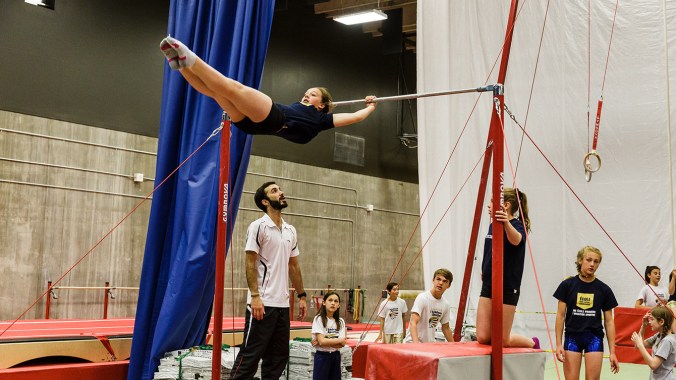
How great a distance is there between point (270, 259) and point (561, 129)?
7.01 meters

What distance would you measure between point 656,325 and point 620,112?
589 centimetres

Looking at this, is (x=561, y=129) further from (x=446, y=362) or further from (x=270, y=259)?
(x=446, y=362)

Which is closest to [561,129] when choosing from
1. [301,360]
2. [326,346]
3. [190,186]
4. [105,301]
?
[301,360]

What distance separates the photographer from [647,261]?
9445mm

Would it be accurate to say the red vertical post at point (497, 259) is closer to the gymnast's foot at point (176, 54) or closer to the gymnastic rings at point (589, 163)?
the gymnast's foot at point (176, 54)

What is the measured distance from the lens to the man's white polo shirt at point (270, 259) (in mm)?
4918

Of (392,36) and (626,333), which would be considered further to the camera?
(392,36)

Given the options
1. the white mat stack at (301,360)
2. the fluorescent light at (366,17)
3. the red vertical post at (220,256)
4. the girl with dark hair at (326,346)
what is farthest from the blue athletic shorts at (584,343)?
the fluorescent light at (366,17)

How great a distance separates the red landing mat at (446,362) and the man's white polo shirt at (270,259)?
38.5 inches

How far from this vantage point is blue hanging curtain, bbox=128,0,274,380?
5680mm

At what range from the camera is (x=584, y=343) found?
5.04 m

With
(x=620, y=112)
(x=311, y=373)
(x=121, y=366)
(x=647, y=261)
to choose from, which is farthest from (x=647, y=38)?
(x=121, y=366)

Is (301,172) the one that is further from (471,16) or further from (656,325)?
(656,325)

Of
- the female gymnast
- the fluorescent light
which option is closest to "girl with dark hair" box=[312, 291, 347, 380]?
the female gymnast
